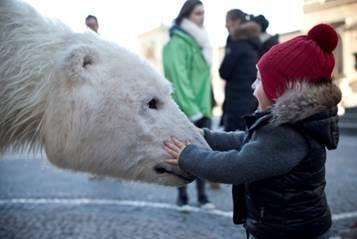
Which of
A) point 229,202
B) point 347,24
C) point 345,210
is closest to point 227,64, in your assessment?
point 229,202

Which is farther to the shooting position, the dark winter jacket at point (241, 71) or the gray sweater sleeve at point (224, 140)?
the dark winter jacket at point (241, 71)

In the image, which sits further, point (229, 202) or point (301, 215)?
point (229, 202)

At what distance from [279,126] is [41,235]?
2.92m

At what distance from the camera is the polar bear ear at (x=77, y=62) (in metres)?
2.86

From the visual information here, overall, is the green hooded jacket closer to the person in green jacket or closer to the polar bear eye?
the person in green jacket

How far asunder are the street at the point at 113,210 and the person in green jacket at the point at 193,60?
44 centimetres

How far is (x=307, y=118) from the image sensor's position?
261 cm

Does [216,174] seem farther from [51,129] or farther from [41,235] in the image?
[41,235]

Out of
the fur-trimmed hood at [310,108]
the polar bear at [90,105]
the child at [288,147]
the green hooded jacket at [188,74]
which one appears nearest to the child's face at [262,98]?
the child at [288,147]

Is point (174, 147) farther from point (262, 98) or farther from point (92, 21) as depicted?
point (92, 21)

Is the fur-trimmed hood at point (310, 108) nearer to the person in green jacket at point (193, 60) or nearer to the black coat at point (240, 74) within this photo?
the person in green jacket at point (193, 60)

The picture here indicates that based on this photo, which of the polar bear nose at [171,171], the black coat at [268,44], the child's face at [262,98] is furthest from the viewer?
the black coat at [268,44]

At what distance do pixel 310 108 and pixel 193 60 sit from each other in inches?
129

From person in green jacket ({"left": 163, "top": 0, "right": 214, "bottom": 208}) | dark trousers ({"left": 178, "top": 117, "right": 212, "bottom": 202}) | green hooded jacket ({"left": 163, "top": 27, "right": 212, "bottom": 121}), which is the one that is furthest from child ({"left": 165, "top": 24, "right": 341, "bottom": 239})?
dark trousers ({"left": 178, "top": 117, "right": 212, "bottom": 202})
